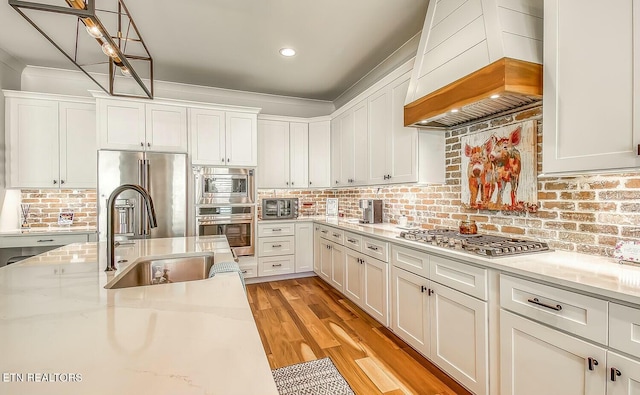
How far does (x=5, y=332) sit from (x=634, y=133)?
2329mm

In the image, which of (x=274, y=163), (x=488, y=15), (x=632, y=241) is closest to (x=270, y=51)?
(x=274, y=163)

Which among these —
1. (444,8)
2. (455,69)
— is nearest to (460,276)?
(455,69)

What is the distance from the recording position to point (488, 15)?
176 cm

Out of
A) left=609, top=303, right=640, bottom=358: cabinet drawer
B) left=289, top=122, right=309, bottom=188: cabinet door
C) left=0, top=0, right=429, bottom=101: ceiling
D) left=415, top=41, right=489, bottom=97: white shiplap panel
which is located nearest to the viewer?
left=609, top=303, right=640, bottom=358: cabinet drawer

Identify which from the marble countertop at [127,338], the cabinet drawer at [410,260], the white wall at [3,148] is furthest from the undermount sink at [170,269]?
the white wall at [3,148]

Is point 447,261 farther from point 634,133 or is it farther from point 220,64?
point 220,64

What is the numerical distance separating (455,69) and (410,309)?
1802 millimetres

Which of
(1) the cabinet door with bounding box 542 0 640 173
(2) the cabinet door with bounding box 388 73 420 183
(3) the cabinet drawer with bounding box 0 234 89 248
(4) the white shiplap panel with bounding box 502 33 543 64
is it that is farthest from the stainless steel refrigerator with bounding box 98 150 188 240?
(1) the cabinet door with bounding box 542 0 640 173

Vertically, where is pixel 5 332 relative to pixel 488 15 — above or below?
below

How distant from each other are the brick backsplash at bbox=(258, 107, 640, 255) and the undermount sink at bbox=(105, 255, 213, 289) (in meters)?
2.11

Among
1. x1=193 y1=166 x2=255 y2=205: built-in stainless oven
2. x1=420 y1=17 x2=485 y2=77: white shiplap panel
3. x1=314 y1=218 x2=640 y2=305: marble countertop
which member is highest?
x1=420 y1=17 x2=485 y2=77: white shiplap panel

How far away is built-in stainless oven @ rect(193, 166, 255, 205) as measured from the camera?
3795 millimetres

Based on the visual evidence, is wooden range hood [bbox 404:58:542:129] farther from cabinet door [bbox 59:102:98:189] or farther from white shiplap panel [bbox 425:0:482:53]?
cabinet door [bbox 59:102:98:189]

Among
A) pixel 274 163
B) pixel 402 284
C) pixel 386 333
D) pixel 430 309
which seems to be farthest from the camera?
pixel 274 163
